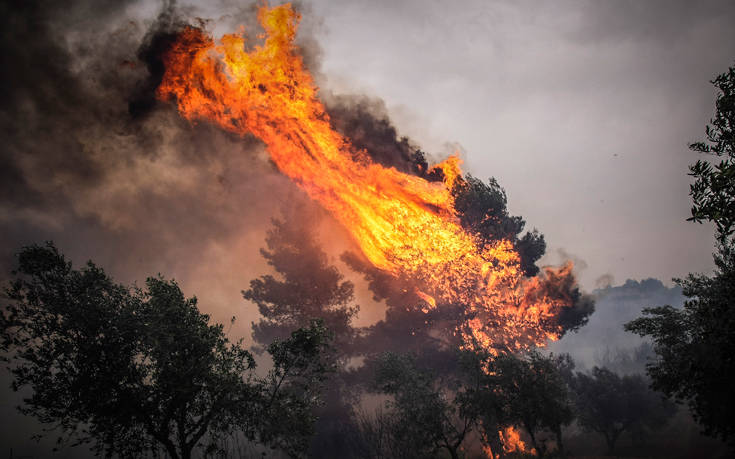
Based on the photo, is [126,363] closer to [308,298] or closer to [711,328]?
[711,328]

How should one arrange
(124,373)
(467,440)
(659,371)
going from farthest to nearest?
(467,440)
(659,371)
(124,373)

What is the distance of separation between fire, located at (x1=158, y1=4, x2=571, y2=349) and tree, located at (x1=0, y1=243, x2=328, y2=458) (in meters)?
23.9

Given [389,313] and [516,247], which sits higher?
[516,247]

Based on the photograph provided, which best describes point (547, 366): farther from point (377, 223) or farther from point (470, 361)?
point (377, 223)

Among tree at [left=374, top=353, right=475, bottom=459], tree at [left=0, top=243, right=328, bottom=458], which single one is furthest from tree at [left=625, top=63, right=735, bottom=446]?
tree at [left=0, top=243, right=328, bottom=458]

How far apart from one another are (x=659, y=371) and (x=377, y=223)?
29820 millimetres

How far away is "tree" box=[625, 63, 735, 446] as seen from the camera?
959 centimetres

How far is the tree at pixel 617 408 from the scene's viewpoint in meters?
42.2

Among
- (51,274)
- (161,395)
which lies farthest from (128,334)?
(51,274)

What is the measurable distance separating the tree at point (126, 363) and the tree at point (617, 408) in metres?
45.5

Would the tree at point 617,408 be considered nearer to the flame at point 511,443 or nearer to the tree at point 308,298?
the flame at point 511,443

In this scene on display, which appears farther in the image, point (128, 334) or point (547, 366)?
point (547, 366)

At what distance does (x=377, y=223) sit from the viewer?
135 feet

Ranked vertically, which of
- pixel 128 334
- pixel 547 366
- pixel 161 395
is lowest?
pixel 547 366
